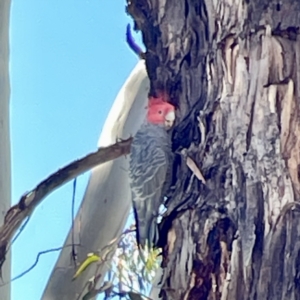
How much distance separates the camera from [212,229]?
3.47 feet

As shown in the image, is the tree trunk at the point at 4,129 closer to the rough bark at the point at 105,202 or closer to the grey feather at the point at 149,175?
the rough bark at the point at 105,202

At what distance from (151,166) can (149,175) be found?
0.06 feet

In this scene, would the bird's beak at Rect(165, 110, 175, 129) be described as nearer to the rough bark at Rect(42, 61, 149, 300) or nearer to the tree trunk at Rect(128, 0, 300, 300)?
the tree trunk at Rect(128, 0, 300, 300)

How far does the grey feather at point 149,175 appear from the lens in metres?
1.27

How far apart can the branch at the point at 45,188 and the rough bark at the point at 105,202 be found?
0.83ft

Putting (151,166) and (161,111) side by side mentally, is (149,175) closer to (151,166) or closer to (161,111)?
(151,166)

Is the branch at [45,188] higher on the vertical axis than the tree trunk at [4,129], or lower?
lower

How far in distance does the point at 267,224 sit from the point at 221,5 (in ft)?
1.25

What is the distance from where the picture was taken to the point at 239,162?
106 centimetres

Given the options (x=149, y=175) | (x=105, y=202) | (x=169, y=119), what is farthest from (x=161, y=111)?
(x=105, y=202)

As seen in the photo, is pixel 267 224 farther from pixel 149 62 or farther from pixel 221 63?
pixel 149 62

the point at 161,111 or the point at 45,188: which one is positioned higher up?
the point at 161,111

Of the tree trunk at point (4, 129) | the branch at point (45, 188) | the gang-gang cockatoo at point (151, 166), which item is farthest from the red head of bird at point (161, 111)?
the tree trunk at point (4, 129)

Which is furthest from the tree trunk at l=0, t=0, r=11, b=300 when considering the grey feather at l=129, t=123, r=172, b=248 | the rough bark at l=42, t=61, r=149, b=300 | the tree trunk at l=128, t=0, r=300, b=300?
the tree trunk at l=128, t=0, r=300, b=300
